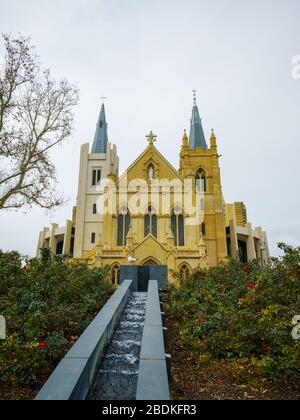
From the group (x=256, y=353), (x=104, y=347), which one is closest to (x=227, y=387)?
(x=256, y=353)

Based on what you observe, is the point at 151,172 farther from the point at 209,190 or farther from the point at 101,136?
the point at 101,136

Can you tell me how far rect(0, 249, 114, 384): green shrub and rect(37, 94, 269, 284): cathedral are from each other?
38.9 ft

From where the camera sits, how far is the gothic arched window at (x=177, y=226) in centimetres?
2991

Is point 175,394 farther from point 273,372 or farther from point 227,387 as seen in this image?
point 273,372

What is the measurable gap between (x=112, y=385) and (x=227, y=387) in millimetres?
2004

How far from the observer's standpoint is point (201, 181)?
3781 centimetres

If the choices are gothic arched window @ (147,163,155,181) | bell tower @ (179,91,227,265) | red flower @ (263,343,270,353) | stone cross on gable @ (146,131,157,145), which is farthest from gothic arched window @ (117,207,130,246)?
red flower @ (263,343,270,353)

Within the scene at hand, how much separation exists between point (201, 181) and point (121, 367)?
3313 centimetres

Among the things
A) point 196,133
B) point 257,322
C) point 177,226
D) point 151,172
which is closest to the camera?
point 257,322

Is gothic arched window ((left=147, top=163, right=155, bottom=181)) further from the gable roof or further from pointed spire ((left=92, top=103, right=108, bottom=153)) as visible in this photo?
pointed spire ((left=92, top=103, right=108, bottom=153))

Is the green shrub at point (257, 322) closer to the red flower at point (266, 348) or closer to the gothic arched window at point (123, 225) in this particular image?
the red flower at point (266, 348)

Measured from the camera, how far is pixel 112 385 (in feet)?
17.9

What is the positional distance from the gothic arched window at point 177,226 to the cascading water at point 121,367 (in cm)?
2106

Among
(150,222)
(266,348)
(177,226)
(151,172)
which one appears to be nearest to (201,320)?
(266,348)
